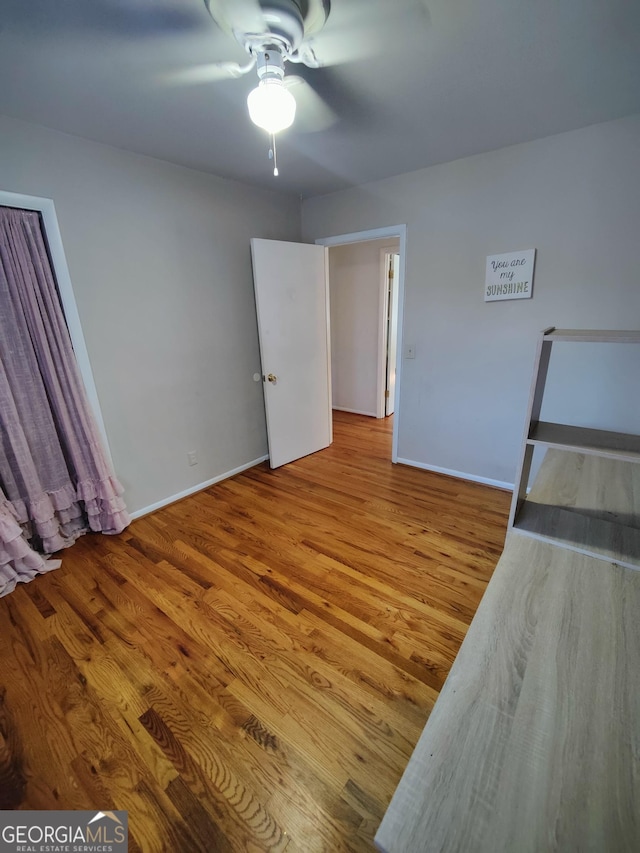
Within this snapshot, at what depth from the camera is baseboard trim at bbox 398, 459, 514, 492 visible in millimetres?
2861

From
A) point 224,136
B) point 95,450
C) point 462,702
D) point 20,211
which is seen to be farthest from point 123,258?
point 462,702

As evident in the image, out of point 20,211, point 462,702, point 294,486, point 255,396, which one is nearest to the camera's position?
point 462,702

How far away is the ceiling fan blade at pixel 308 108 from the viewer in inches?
59.5

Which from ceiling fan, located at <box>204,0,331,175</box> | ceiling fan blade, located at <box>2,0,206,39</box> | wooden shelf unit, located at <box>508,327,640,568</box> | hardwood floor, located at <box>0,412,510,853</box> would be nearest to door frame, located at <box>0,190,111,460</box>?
ceiling fan blade, located at <box>2,0,206,39</box>

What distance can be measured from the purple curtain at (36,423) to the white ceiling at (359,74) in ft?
2.35

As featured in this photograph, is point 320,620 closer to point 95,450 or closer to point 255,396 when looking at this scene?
point 95,450

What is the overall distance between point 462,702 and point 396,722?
30.3 inches

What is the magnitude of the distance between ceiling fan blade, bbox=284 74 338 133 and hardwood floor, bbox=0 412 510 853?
7.70ft

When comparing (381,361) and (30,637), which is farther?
(381,361)

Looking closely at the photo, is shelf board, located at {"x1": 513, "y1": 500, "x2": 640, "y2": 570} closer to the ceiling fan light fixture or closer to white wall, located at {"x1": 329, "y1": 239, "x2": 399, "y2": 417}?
the ceiling fan light fixture

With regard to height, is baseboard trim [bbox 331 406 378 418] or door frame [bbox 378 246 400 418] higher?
door frame [bbox 378 246 400 418]

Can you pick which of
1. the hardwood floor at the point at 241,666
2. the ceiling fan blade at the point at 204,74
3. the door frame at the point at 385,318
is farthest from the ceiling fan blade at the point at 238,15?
the door frame at the point at 385,318

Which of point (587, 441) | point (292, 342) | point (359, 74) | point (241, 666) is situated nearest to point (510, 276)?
point (359, 74)

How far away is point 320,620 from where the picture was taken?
1714 millimetres
